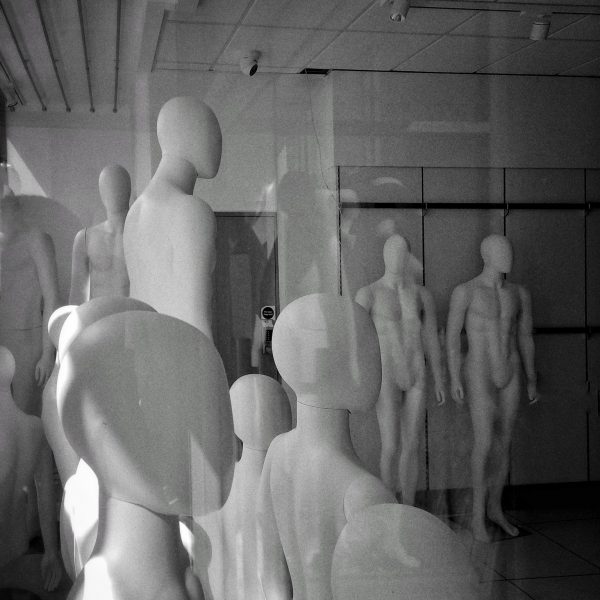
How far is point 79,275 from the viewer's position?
477 mm

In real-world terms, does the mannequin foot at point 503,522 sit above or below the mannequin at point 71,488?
below

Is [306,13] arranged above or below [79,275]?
above

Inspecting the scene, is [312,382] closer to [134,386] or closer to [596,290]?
[134,386]

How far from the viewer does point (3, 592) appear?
0.50 m

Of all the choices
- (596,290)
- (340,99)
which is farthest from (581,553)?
(340,99)

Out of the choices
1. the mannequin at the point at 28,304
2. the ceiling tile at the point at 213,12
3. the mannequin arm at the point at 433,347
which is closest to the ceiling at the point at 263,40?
the ceiling tile at the point at 213,12

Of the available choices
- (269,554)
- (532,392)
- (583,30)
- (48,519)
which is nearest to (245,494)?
(269,554)

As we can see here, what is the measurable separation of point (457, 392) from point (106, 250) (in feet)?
1.03

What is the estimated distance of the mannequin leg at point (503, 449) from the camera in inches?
20.8

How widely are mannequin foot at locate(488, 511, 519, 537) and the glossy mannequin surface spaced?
98 mm

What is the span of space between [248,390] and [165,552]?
5.3 inches

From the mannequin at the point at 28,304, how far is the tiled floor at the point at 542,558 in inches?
14.1

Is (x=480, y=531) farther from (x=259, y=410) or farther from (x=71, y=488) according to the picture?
(x=71, y=488)

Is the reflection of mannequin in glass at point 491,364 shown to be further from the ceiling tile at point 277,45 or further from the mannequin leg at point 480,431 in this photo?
the ceiling tile at point 277,45
